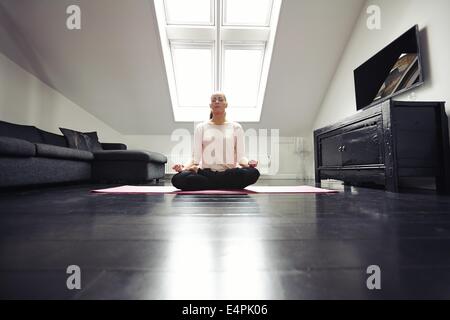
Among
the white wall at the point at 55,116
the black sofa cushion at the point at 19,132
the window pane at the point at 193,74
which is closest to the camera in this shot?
the black sofa cushion at the point at 19,132

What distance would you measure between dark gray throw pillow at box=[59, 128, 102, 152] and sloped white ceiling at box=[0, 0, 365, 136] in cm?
84

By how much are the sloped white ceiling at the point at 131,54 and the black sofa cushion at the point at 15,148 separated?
1.92 m

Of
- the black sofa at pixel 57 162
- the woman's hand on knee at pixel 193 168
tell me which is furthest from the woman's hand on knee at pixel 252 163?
the black sofa at pixel 57 162

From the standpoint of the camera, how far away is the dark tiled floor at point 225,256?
42cm

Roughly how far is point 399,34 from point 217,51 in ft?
8.23

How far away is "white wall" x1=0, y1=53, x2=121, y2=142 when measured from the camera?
3.16 metres

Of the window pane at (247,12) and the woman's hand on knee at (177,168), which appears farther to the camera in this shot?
the window pane at (247,12)

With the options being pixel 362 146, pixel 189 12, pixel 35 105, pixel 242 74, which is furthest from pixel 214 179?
pixel 35 105

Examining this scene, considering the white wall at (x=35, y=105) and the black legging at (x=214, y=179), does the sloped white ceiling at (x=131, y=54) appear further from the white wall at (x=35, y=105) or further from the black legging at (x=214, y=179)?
the black legging at (x=214, y=179)

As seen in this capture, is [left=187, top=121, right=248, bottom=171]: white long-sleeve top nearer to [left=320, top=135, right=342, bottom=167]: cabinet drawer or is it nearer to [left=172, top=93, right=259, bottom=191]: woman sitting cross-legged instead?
[left=172, top=93, right=259, bottom=191]: woman sitting cross-legged

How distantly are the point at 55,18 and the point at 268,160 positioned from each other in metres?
3.92

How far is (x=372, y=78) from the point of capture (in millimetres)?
2869

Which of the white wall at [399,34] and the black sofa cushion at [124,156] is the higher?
the white wall at [399,34]

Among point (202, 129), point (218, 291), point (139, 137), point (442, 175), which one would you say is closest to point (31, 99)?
point (139, 137)
